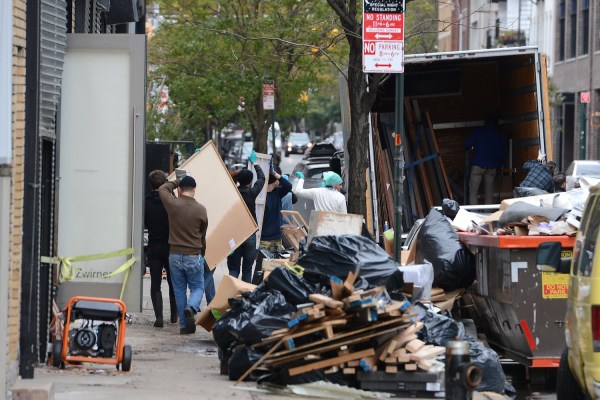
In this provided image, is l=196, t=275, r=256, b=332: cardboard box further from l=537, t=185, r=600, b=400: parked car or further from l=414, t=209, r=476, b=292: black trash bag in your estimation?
l=537, t=185, r=600, b=400: parked car

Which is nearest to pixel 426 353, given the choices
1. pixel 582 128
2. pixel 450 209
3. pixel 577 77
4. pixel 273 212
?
pixel 450 209

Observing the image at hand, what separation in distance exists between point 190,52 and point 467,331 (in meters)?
19.3

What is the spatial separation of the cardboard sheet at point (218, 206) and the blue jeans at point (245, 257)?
72 centimetres

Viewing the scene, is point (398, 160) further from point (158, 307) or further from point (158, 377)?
point (158, 307)

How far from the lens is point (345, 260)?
959 centimetres

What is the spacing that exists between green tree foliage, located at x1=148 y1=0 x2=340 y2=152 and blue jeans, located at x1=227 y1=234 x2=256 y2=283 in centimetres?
923

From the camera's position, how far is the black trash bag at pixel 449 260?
11133 millimetres

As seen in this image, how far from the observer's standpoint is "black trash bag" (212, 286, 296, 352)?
30.5 ft

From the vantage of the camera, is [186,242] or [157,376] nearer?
[157,376]

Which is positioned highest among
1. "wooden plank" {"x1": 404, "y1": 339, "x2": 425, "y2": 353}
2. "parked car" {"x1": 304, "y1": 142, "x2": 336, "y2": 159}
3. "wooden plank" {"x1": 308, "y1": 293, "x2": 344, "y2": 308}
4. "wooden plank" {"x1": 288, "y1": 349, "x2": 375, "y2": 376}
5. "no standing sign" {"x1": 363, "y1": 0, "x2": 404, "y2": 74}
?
"no standing sign" {"x1": 363, "y1": 0, "x2": 404, "y2": 74}

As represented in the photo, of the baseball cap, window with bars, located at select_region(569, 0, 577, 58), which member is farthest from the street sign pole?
window with bars, located at select_region(569, 0, 577, 58)

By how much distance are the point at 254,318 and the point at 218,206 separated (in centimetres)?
431

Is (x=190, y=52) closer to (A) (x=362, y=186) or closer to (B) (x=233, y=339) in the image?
(A) (x=362, y=186)

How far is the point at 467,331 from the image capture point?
10.7m
